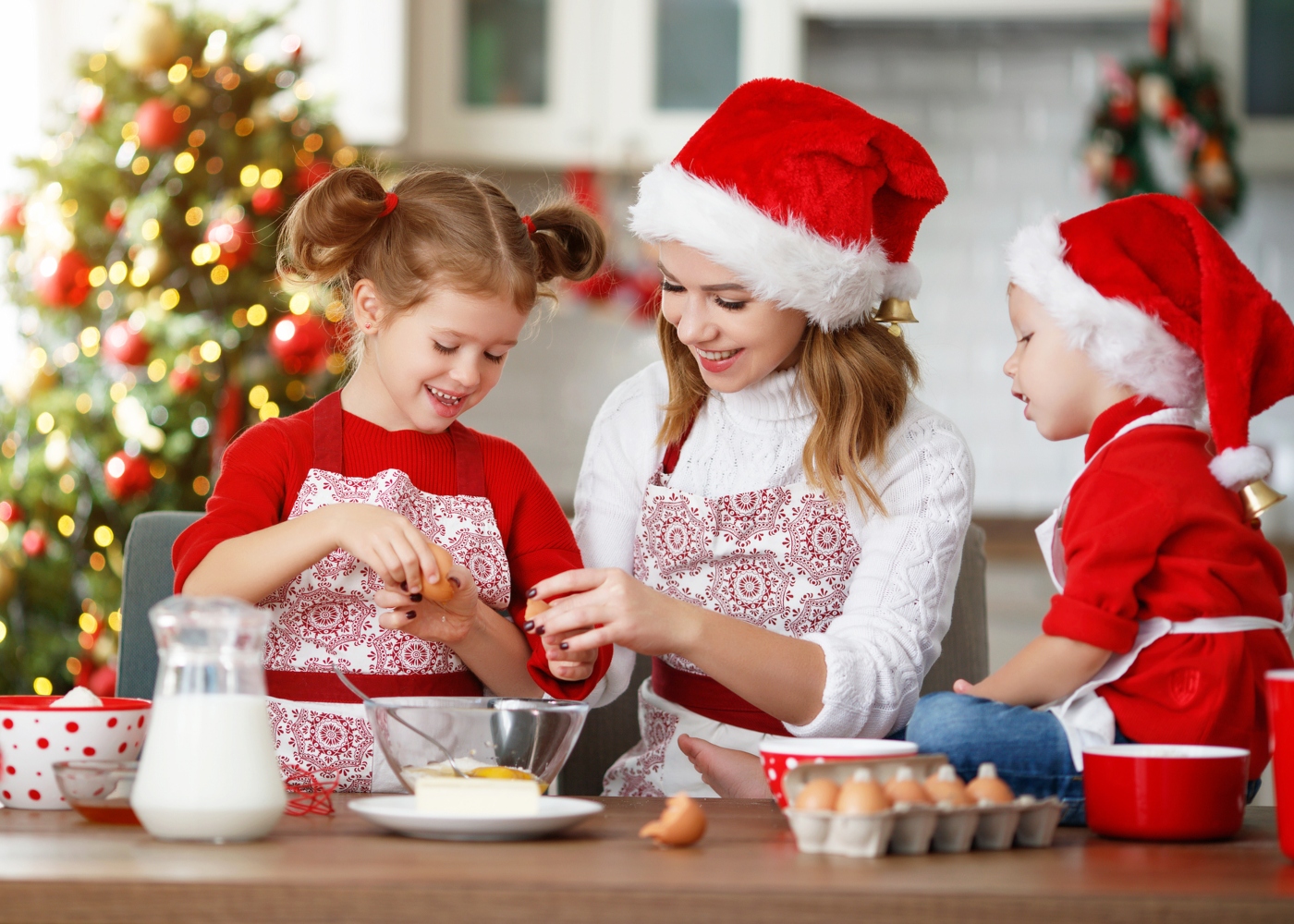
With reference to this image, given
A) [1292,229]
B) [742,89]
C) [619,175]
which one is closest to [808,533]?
[742,89]

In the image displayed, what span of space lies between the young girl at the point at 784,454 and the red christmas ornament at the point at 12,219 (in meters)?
1.86

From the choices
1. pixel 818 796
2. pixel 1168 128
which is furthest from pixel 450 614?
pixel 1168 128

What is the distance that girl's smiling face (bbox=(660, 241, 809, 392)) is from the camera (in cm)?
151

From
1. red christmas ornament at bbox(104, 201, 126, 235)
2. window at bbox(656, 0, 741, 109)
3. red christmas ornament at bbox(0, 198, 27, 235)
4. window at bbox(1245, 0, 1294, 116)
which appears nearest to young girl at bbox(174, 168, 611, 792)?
red christmas ornament at bbox(104, 201, 126, 235)

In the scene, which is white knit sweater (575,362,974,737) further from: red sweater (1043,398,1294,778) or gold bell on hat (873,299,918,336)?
red sweater (1043,398,1294,778)

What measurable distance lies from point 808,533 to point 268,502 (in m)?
0.61

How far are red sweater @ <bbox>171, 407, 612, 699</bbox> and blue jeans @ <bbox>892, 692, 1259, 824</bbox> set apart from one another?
437 mm

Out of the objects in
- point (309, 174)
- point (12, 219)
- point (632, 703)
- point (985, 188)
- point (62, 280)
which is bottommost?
point (632, 703)

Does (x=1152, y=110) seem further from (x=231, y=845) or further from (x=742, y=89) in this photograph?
(x=231, y=845)

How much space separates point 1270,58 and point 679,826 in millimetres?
3580

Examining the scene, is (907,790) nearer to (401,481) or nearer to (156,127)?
(401,481)

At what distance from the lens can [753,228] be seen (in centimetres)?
147

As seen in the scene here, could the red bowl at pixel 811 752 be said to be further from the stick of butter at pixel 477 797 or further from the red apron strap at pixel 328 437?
the red apron strap at pixel 328 437

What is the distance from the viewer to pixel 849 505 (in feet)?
5.10
